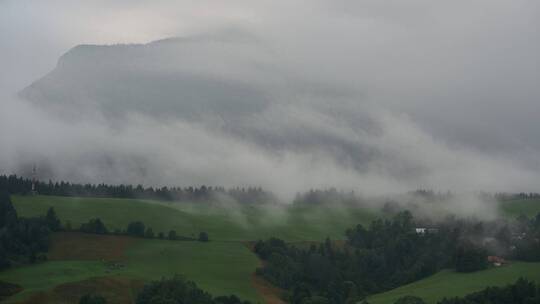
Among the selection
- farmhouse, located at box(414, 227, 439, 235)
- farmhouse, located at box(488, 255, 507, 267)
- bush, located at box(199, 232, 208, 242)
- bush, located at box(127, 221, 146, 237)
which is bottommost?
farmhouse, located at box(488, 255, 507, 267)

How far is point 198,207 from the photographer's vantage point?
197375mm

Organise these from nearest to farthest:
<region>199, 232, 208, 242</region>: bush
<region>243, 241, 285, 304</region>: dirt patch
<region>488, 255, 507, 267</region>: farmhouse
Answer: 1. <region>243, 241, 285, 304</region>: dirt patch
2. <region>488, 255, 507, 267</region>: farmhouse
3. <region>199, 232, 208, 242</region>: bush

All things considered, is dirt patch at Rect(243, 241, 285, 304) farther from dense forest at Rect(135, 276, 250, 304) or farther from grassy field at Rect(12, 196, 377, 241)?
grassy field at Rect(12, 196, 377, 241)

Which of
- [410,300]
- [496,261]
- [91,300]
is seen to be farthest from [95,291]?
[496,261]

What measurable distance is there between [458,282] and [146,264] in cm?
5365

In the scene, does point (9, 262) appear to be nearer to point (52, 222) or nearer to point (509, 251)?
point (52, 222)

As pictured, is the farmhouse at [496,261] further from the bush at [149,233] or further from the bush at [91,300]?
the bush at [91,300]

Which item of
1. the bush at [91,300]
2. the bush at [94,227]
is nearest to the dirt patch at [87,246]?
the bush at [94,227]

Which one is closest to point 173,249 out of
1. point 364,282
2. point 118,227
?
point 118,227

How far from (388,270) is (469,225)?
3437 centimetres

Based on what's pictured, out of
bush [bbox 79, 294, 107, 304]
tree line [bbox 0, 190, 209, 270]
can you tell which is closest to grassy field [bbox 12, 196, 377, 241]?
tree line [bbox 0, 190, 209, 270]

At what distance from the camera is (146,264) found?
136 m

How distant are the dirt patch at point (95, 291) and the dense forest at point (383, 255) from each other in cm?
2779

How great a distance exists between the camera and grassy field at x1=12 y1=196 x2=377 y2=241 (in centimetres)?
16000
